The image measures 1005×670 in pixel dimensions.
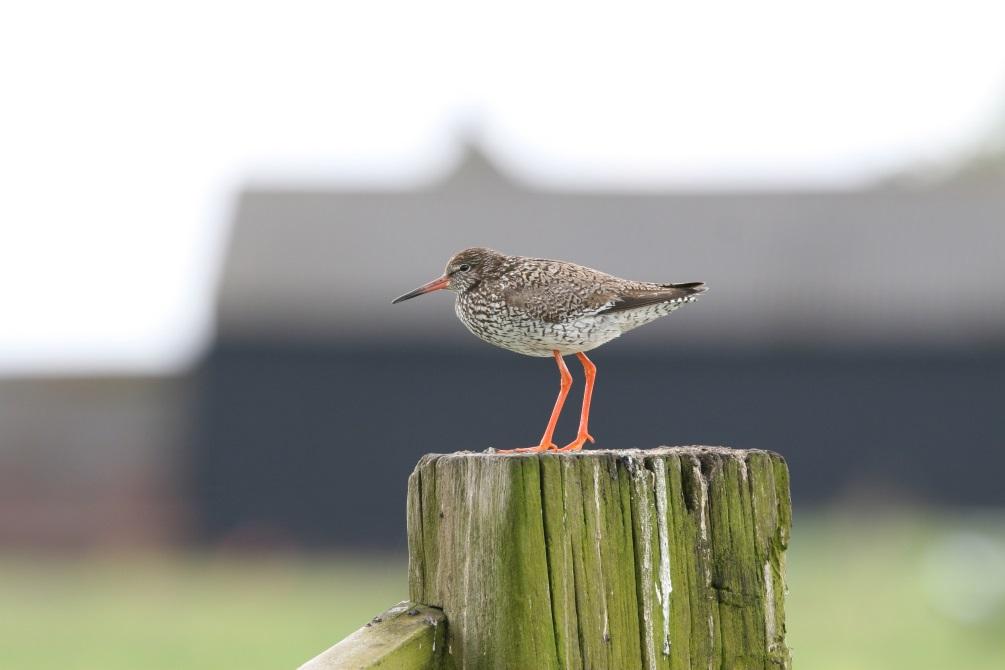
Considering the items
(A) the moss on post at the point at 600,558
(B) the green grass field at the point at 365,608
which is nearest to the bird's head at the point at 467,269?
(A) the moss on post at the point at 600,558

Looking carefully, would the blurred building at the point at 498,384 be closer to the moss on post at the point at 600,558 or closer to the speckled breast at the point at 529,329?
the speckled breast at the point at 529,329

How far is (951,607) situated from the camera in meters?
14.0

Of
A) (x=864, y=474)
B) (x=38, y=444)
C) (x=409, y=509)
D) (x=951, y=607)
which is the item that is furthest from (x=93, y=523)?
(x=409, y=509)

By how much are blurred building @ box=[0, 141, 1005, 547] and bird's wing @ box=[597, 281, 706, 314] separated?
15507 mm

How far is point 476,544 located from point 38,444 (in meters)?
25.3

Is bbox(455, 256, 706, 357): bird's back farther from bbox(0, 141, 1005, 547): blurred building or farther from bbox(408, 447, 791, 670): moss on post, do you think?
bbox(0, 141, 1005, 547): blurred building

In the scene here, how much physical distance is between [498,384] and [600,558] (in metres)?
20.4

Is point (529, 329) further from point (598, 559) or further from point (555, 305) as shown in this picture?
point (598, 559)

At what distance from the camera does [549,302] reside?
5.56 metres

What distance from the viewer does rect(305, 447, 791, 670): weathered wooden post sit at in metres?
3.10

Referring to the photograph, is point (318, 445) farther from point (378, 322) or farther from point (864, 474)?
point (864, 474)

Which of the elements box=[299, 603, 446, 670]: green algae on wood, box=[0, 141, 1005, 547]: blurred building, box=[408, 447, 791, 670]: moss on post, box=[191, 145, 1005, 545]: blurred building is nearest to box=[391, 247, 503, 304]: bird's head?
box=[408, 447, 791, 670]: moss on post

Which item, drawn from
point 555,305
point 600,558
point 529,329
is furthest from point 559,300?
point 600,558

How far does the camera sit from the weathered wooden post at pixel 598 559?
3.10 m
